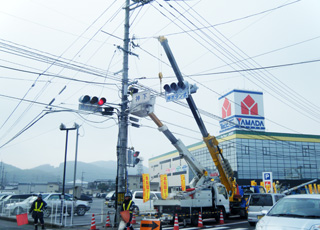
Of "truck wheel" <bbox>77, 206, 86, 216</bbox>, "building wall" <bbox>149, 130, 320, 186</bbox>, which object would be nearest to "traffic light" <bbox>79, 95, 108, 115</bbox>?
"truck wheel" <bbox>77, 206, 86, 216</bbox>

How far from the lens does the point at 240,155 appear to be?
183 ft

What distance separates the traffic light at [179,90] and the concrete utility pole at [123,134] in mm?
2732

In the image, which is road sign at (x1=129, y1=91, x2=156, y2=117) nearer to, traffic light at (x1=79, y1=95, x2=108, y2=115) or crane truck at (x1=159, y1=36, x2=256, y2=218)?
traffic light at (x1=79, y1=95, x2=108, y2=115)

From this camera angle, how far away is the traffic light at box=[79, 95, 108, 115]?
13789 millimetres

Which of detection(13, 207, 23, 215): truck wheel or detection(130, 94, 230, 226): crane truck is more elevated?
detection(130, 94, 230, 226): crane truck

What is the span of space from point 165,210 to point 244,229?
4.09 m

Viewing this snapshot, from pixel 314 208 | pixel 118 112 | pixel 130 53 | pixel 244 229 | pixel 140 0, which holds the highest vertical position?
pixel 140 0

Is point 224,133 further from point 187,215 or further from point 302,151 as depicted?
point 187,215

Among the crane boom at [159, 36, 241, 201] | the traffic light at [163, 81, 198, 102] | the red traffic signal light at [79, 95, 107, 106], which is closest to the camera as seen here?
the traffic light at [163, 81, 198, 102]

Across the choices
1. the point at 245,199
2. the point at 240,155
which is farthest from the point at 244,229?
the point at 240,155

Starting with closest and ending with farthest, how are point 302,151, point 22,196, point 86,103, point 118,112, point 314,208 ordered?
point 314,208, point 86,103, point 118,112, point 22,196, point 302,151

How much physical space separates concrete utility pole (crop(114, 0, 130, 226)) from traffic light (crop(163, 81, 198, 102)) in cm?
273

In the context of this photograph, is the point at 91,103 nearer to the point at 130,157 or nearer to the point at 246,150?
the point at 130,157

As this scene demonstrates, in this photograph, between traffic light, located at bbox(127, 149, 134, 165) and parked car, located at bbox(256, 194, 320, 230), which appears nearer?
parked car, located at bbox(256, 194, 320, 230)
